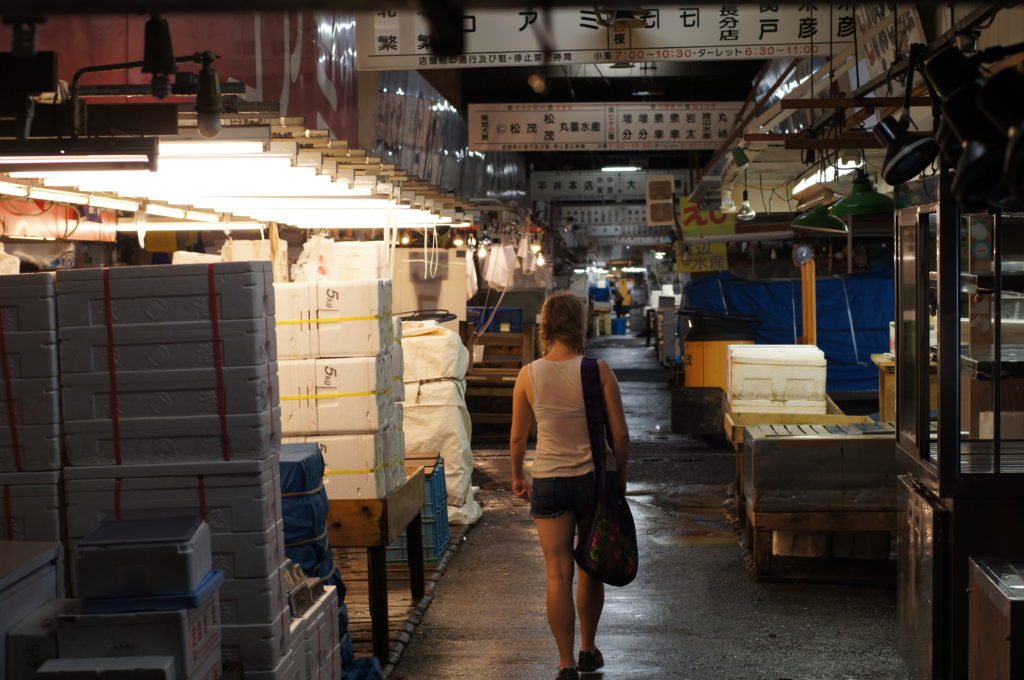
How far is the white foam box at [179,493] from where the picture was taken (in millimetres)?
4000

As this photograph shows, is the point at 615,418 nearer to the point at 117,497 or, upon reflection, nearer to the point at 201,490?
the point at 201,490

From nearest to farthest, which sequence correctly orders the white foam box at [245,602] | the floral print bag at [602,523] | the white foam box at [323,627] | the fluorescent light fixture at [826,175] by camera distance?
1. the white foam box at [245,602]
2. the white foam box at [323,627]
3. the floral print bag at [602,523]
4. the fluorescent light fixture at [826,175]

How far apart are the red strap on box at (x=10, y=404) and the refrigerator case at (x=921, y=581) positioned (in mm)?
4159

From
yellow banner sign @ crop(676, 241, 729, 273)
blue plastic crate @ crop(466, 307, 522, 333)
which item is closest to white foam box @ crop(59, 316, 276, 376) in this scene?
blue plastic crate @ crop(466, 307, 522, 333)

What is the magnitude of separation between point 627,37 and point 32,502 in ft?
24.9

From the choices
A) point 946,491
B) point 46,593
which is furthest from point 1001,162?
point 46,593

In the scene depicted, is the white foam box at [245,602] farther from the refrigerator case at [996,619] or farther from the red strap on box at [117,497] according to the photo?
the refrigerator case at [996,619]

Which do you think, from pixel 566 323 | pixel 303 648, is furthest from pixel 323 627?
pixel 566 323

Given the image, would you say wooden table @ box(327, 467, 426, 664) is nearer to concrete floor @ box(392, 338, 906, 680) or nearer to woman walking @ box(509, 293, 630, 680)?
concrete floor @ box(392, 338, 906, 680)

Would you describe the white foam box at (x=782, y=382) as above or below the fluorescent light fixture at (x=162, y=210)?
below

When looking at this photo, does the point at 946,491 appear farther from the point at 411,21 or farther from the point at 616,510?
the point at 411,21

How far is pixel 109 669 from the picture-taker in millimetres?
3146

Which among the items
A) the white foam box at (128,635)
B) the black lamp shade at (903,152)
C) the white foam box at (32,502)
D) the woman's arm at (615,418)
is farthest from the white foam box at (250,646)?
the black lamp shade at (903,152)

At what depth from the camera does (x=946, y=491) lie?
4887mm
